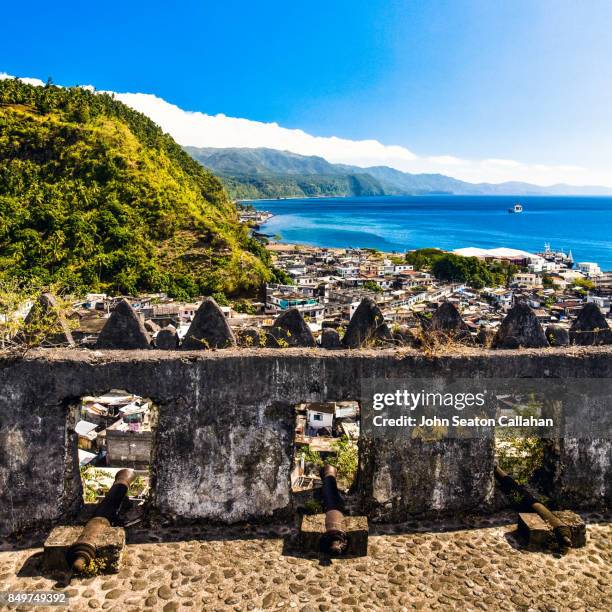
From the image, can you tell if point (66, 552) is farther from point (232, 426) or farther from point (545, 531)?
point (545, 531)

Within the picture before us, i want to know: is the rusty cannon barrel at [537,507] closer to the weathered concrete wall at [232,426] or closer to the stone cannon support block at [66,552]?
the weathered concrete wall at [232,426]

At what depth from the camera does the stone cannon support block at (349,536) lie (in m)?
5.91

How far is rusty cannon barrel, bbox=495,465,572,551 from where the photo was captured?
607cm

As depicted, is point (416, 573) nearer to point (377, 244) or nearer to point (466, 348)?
point (466, 348)

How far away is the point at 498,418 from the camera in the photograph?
22.4 feet

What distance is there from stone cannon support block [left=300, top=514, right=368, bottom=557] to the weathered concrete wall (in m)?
0.66

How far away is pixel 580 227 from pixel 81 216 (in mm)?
168659

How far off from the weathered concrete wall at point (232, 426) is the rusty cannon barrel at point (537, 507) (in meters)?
0.44

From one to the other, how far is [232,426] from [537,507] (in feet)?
13.5

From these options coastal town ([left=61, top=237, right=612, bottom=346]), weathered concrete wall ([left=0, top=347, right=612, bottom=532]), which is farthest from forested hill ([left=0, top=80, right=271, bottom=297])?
weathered concrete wall ([left=0, top=347, right=612, bottom=532])

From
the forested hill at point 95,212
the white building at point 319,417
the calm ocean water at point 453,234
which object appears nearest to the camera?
the white building at point 319,417

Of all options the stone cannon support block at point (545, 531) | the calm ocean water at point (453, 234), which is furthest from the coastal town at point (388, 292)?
the stone cannon support block at point (545, 531)

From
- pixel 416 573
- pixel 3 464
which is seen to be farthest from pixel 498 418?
pixel 3 464

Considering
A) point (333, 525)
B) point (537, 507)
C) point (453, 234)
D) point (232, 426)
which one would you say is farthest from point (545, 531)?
point (453, 234)
